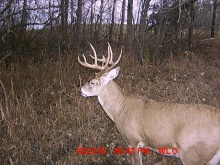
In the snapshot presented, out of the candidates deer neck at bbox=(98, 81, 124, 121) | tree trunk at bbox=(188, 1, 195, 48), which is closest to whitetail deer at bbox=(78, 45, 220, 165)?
deer neck at bbox=(98, 81, 124, 121)

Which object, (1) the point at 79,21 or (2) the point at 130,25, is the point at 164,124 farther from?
(1) the point at 79,21

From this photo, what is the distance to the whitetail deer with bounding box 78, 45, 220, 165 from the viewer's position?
4141mm

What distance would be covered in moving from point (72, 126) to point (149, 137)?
257 centimetres

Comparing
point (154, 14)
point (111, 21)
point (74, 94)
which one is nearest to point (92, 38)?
point (111, 21)

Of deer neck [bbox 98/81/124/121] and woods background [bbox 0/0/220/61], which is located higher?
woods background [bbox 0/0/220/61]

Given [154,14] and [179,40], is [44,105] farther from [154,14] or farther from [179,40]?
[179,40]

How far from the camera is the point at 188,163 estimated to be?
13.9 ft

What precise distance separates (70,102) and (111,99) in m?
2.59

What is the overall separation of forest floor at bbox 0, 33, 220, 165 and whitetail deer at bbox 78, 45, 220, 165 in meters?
0.89

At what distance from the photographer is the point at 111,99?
553 centimetres

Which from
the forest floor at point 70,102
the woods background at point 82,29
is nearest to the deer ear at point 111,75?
the forest floor at point 70,102

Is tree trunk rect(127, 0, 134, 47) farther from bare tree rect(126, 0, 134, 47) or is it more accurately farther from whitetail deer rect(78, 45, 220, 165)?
whitetail deer rect(78, 45, 220, 165)

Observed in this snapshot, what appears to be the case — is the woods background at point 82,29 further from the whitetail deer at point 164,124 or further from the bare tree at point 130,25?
the whitetail deer at point 164,124

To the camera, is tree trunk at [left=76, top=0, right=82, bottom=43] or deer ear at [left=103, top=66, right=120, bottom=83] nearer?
deer ear at [left=103, top=66, right=120, bottom=83]
